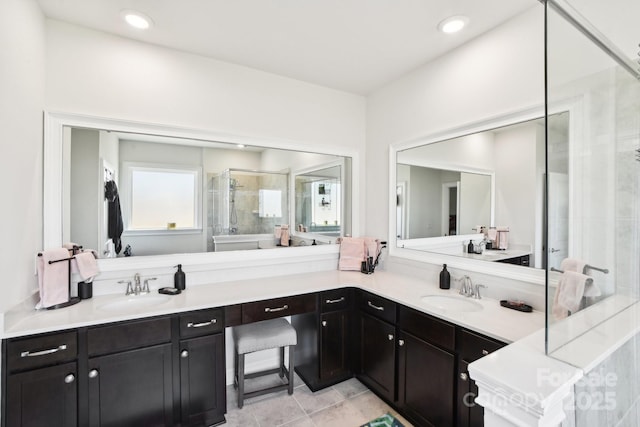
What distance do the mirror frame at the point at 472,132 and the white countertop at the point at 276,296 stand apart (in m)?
0.22

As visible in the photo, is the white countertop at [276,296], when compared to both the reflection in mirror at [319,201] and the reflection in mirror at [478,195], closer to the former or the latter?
the reflection in mirror at [478,195]

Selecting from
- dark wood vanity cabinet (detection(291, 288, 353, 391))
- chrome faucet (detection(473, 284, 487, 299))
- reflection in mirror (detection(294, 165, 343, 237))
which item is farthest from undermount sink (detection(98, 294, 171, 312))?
chrome faucet (detection(473, 284, 487, 299))

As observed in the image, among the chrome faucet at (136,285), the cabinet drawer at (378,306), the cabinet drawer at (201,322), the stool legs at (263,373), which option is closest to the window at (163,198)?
the chrome faucet at (136,285)

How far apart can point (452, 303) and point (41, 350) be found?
2.58m

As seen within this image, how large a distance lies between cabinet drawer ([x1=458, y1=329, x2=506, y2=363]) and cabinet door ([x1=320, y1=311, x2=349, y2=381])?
1.02 metres

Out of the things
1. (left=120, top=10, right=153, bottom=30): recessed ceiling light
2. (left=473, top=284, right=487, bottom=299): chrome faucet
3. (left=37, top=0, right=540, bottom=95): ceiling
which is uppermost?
(left=37, top=0, right=540, bottom=95): ceiling

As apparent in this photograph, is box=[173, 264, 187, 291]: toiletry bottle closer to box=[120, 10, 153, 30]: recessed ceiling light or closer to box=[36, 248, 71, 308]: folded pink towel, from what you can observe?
box=[36, 248, 71, 308]: folded pink towel

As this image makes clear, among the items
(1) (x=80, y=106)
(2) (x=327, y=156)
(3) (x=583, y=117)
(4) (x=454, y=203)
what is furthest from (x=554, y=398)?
→ (1) (x=80, y=106)

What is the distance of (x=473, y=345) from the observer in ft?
5.43

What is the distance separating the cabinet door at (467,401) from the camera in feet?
5.33

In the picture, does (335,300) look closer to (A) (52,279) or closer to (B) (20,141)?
(A) (52,279)

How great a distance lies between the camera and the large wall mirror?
6.79ft

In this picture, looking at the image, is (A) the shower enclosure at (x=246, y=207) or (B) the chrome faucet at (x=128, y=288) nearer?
(B) the chrome faucet at (x=128, y=288)

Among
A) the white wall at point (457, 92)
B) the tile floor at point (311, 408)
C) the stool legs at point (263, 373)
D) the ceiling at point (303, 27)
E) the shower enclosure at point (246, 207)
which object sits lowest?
the tile floor at point (311, 408)
